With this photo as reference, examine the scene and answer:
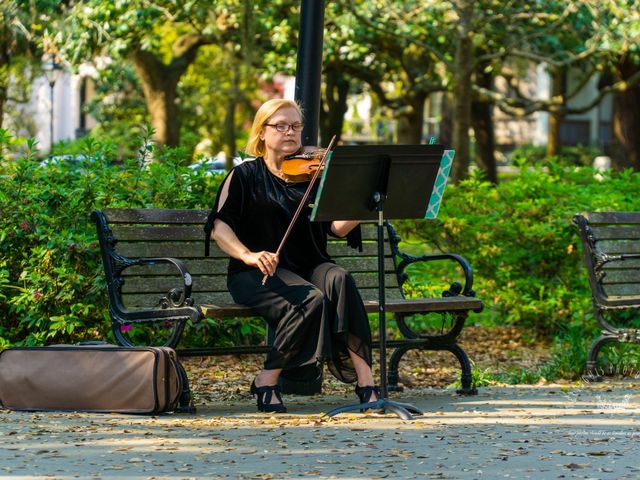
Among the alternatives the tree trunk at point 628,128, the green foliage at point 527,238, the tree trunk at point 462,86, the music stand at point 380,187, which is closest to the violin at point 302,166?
the music stand at point 380,187

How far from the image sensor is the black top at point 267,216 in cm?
707

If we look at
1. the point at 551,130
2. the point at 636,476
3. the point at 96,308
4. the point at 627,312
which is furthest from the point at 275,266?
the point at 551,130

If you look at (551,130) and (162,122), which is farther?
(551,130)

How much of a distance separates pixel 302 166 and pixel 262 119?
374 millimetres

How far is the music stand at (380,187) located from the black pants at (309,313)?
0.19 metres

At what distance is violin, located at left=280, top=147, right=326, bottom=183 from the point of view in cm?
698

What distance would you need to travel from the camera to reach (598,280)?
861 cm

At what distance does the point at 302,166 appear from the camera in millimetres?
6996

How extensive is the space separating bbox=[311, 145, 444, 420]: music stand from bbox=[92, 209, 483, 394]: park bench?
692 millimetres

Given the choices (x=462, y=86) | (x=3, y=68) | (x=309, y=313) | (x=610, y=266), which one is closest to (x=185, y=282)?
(x=309, y=313)

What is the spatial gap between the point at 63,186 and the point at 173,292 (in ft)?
5.40

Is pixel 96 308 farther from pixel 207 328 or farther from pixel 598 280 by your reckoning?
pixel 598 280

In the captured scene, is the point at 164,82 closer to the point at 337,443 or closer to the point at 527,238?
the point at 527,238

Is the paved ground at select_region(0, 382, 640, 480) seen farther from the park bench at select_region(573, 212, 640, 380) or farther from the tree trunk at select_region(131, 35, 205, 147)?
the tree trunk at select_region(131, 35, 205, 147)
